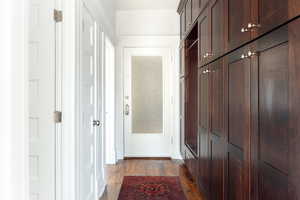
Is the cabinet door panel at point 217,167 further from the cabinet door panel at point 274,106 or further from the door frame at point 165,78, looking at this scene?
the door frame at point 165,78

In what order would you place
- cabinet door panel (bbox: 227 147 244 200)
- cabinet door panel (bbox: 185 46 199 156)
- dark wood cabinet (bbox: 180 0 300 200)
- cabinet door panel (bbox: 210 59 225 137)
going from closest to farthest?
dark wood cabinet (bbox: 180 0 300 200) → cabinet door panel (bbox: 227 147 244 200) → cabinet door panel (bbox: 210 59 225 137) → cabinet door panel (bbox: 185 46 199 156)

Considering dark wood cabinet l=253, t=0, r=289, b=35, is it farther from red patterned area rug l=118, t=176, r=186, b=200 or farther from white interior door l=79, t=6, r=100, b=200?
A: red patterned area rug l=118, t=176, r=186, b=200

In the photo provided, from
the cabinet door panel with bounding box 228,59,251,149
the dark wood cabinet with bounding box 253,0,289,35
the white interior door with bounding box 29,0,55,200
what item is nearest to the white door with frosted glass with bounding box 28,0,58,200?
the white interior door with bounding box 29,0,55,200

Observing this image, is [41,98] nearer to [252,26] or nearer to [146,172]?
[252,26]

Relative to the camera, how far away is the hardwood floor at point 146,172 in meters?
3.08

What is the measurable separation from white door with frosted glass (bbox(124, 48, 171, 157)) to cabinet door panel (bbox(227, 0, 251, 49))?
3.04 meters

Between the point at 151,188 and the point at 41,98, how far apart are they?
1988mm

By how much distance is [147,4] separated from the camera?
430 centimetres

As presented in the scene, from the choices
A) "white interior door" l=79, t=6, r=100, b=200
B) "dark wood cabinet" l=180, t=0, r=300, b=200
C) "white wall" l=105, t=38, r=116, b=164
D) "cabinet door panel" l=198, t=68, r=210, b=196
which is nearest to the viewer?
"dark wood cabinet" l=180, t=0, r=300, b=200

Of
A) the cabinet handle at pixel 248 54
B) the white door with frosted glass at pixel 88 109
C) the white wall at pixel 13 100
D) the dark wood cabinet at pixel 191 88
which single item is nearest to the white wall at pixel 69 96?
the white door with frosted glass at pixel 88 109

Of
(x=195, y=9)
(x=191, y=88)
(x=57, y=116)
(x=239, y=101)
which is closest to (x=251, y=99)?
(x=239, y=101)

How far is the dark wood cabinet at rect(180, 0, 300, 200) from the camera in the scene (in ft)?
3.27

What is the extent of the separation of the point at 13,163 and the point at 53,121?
93 centimetres

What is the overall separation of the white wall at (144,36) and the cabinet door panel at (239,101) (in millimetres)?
2900
